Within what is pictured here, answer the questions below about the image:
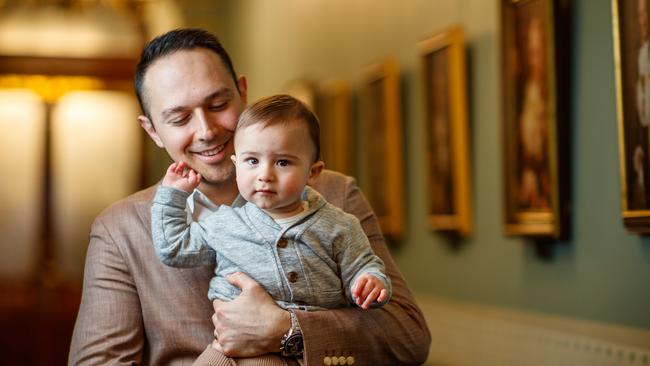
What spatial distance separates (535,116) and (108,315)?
2908mm

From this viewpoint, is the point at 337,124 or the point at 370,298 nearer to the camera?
the point at 370,298

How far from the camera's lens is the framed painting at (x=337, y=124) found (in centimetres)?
946

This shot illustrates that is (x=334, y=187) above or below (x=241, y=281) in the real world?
above

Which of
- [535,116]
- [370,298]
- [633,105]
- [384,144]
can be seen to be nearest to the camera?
[370,298]

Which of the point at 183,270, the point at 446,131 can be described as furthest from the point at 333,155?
the point at 183,270

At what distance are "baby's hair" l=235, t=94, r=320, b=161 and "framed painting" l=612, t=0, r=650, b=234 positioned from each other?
1.91 meters

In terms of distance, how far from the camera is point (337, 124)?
31.8 ft

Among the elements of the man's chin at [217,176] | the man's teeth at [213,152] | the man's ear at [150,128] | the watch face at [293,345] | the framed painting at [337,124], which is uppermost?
the framed painting at [337,124]

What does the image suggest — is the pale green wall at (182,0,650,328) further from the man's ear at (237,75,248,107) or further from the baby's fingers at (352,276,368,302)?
the baby's fingers at (352,276,368,302)

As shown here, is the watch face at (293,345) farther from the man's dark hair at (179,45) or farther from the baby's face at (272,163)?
the man's dark hair at (179,45)

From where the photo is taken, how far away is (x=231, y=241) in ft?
10.8

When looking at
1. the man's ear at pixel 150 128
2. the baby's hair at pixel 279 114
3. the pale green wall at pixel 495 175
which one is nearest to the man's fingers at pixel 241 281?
the baby's hair at pixel 279 114

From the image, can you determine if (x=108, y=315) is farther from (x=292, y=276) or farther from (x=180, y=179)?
(x=292, y=276)

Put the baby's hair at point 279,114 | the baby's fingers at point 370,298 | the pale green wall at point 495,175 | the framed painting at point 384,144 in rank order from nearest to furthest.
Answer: the baby's fingers at point 370,298
the baby's hair at point 279,114
the pale green wall at point 495,175
the framed painting at point 384,144
